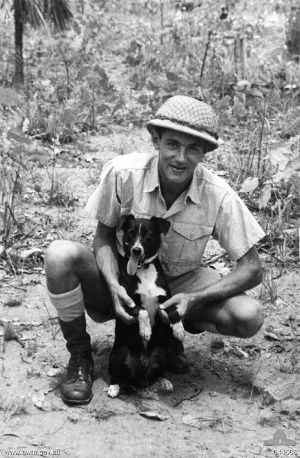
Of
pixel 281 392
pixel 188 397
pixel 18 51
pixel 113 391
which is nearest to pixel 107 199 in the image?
pixel 113 391

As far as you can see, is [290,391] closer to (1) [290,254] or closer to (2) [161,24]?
(1) [290,254]

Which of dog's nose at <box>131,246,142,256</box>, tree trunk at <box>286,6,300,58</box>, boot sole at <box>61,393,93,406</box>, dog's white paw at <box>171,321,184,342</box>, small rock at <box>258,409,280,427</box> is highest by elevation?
tree trunk at <box>286,6,300,58</box>

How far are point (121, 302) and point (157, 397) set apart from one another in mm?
616

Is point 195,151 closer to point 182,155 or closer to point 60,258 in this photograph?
point 182,155

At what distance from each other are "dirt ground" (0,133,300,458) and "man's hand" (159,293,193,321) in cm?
54

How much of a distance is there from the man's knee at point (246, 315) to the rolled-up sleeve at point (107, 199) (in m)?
0.85

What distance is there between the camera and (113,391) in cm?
→ 354

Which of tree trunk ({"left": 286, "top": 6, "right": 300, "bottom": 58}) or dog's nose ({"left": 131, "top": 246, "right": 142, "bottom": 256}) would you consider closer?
dog's nose ({"left": 131, "top": 246, "right": 142, "bottom": 256})

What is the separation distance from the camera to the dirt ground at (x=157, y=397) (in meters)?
3.16

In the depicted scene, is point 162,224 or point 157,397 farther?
point 157,397

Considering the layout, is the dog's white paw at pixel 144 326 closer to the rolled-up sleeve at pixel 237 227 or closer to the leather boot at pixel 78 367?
the leather boot at pixel 78 367

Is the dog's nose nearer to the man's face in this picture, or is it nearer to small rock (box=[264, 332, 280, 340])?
the man's face

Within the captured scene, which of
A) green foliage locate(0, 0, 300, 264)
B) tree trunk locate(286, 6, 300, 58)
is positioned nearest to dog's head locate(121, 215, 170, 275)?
green foliage locate(0, 0, 300, 264)

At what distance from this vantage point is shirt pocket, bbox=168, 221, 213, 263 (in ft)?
12.0
